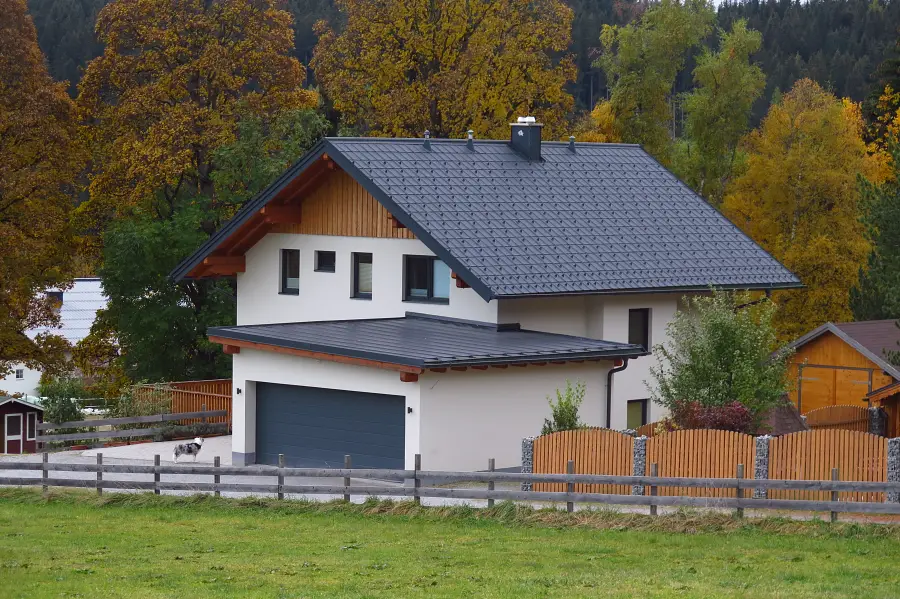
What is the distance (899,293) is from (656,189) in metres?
12.5

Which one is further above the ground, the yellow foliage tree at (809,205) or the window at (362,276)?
the yellow foliage tree at (809,205)

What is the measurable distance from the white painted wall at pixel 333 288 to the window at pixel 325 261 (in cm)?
15

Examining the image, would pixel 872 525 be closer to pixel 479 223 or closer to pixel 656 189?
pixel 479 223

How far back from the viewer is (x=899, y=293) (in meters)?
27.4

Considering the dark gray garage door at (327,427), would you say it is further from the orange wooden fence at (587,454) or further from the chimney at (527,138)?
the chimney at (527,138)

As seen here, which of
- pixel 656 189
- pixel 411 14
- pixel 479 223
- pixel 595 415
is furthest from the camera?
pixel 411 14

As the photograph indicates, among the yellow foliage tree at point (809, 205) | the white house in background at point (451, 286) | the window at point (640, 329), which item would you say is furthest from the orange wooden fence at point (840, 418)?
the yellow foliage tree at point (809, 205)

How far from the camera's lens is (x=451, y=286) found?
34062 millimetres

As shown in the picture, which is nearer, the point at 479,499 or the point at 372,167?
the point at 479,499

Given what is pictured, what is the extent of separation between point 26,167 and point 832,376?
25079 millimetres

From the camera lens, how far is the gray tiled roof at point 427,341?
29.1 metres

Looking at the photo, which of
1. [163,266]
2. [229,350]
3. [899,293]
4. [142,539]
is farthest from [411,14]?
[142,539]

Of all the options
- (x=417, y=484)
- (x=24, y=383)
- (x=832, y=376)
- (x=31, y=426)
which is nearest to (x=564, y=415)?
(x=417, y=484)

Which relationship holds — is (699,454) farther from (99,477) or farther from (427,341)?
(99,477)
